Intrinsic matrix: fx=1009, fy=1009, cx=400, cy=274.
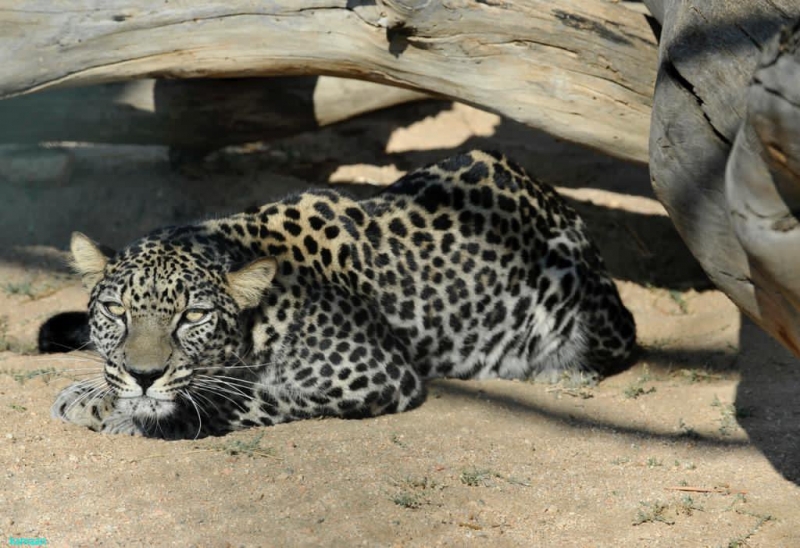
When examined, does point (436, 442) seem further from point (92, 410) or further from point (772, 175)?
point (772, 175)

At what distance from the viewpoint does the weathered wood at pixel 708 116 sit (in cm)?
444

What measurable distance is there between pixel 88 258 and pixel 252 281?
1070 mm

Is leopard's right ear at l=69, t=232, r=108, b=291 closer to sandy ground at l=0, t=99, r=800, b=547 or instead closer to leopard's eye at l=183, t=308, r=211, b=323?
leopard's eye at l=183, t=308, r=211, b=323

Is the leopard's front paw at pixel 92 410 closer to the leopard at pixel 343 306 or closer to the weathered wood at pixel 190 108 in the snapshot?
the leopard at pixel 343 306

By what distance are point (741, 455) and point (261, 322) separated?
10.2 ft

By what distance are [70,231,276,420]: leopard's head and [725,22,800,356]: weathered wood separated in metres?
3.14

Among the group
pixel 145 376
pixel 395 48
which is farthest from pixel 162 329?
pixel 395 48

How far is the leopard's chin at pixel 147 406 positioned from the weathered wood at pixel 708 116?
3.07m

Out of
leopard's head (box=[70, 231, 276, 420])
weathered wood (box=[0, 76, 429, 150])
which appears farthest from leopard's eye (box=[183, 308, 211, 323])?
weathered wood (box=[0, 76, 429, 150])

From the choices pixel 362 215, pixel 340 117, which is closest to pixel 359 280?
pixel 362 215

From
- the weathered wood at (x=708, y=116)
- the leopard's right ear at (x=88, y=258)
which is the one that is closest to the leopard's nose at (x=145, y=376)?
the leopard's right ear at (x=88, y=258)

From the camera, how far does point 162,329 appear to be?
601cm

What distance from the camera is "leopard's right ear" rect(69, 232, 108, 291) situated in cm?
641

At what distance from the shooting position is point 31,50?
7.14 meters
